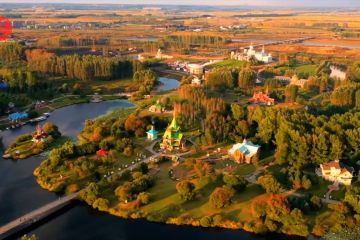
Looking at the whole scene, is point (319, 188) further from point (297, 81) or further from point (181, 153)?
point (297, 81)

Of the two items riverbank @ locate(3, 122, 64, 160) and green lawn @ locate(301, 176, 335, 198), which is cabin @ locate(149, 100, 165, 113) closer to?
riverbank @ locate(3, 122, 64, 160)

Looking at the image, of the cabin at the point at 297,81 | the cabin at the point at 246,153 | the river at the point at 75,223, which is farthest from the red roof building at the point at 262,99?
the river at the point at 75,223

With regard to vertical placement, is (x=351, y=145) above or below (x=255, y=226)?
above

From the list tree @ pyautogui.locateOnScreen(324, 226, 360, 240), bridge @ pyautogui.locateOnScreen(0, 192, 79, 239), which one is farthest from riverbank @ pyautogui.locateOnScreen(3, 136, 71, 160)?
tree @ pyautogui.locateOnScreen(324, 226, 360, 240)

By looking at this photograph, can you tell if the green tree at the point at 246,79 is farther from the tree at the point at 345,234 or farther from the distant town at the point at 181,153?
the tree at the point at 345,234

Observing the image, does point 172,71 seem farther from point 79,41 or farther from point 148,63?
point 79,41

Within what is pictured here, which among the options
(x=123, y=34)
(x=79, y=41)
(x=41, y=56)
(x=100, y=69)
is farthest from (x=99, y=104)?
(x=123, y=34)
